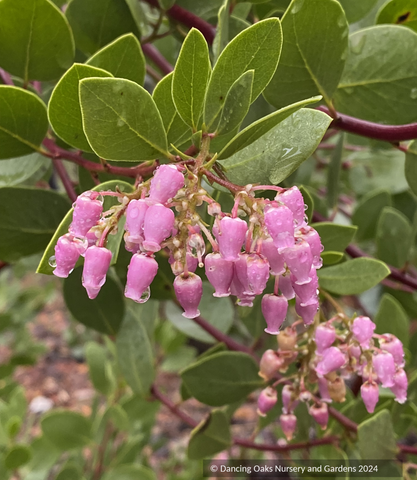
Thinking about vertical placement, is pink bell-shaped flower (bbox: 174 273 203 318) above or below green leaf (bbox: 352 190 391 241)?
above

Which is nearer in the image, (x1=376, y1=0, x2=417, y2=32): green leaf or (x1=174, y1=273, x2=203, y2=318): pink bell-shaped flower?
(x1=174, y1=273, x2=203, y2=318): pink bell-shaped flower

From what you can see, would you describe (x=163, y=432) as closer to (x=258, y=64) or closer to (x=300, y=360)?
(x=300, y=360)

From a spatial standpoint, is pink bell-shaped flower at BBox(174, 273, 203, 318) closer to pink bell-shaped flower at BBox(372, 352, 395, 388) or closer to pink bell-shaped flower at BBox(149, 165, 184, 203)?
pink bell-shaped flower at BBox(149, 165, 184, 203)

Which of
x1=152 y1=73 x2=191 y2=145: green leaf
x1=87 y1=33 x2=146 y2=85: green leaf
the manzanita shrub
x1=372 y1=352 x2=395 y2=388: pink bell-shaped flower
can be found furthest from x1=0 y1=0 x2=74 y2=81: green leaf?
x1=372 y1=352 x2=395 y2=388: pink bell-shaped flower

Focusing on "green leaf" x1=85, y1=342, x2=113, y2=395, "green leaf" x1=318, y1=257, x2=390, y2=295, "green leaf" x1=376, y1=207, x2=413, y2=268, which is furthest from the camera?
"green leaf" x1=85, y1=342, x2=113, y2=395

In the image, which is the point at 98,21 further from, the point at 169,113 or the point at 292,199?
the point at 292,199

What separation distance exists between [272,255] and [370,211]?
1.00 meters

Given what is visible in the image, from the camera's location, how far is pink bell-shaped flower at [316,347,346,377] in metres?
0.65

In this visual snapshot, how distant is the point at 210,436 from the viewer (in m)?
0.96

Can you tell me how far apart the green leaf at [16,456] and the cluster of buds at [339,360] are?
2.82 feet

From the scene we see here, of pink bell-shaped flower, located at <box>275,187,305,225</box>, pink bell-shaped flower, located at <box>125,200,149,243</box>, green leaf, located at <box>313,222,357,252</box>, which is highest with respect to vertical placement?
pink bell-shaped flower, located at <box>125,200,149,243</box>

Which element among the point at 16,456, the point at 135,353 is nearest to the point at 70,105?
the point at 135,353

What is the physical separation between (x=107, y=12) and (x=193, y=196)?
1.65ft

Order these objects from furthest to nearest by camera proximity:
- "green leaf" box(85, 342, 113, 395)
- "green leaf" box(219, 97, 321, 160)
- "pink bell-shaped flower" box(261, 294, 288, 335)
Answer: "green leaf" box(85, 342, 113, 395) < "pink bell-shaped flower" box(261, 294, 288, 335) < "green leaf" box(219, 97, 321, 160)
